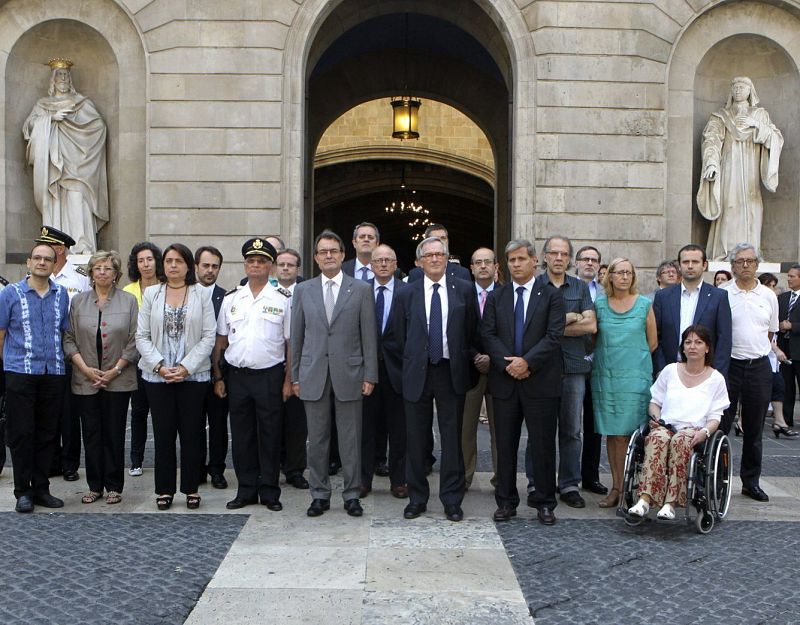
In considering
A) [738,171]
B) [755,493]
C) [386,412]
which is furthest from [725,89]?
[386,412]

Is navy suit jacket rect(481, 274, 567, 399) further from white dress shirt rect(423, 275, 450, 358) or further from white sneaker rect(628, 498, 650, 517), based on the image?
white sneaker rect(628, 498, 650, 517)

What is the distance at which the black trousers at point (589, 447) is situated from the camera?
275 inches

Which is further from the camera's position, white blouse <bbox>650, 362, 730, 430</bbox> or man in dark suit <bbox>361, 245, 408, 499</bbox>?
man in dark suit <bbox>361, 245, 408, 499</bbox>

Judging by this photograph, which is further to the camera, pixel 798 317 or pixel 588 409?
pixel 798 317

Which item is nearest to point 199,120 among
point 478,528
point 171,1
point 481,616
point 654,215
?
point 171,1

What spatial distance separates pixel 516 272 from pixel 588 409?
140 cm

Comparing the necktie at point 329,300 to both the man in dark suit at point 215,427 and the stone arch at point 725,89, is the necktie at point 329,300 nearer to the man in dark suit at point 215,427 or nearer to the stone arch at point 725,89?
the man in dark suit at point 215,427

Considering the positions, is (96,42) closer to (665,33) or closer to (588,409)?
(665,33)

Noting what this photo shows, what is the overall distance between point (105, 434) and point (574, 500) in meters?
3.38

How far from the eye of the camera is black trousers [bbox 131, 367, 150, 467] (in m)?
7.34

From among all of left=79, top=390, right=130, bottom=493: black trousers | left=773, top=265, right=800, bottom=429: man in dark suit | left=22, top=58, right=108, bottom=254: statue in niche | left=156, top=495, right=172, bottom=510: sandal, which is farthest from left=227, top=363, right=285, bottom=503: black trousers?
left=22, top=58, right=108, bottom=254: statue in niche

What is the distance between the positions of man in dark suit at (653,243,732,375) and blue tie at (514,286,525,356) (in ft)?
4.35

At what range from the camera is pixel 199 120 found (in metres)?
12.6

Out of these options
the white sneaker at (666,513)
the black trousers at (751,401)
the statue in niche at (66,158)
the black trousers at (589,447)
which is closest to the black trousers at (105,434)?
the black trousers at (589,447)
